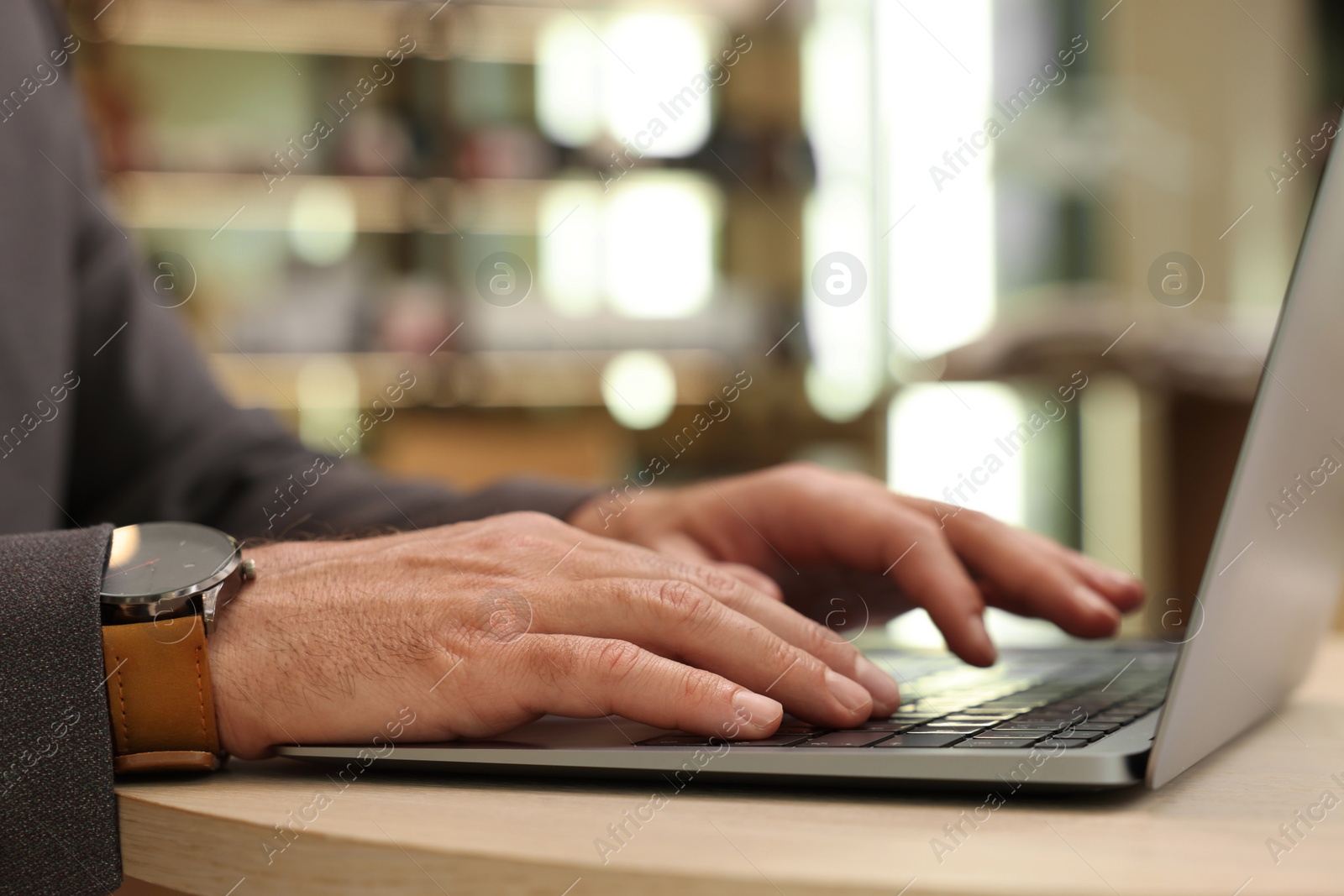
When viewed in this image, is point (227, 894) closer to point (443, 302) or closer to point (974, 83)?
point (443, 302)

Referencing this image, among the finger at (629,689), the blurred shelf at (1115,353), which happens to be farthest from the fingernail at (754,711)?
the blurred shelf at (1115,353)

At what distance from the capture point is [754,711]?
0.37 metres

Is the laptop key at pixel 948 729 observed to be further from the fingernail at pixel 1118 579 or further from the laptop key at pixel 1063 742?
the fingernail at pixel 1118 579

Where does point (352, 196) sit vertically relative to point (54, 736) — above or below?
above

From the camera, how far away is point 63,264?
88 cm

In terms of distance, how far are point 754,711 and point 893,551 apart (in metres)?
0.22

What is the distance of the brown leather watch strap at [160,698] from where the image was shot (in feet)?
1.23

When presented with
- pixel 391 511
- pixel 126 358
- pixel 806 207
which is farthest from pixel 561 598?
pixel 806 207

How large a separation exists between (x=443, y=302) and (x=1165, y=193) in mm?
2357

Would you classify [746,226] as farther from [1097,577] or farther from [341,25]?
[1097,577]

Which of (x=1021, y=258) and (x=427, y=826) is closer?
(x=427, y=826)

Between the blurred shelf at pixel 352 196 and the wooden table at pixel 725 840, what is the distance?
2686 millimetres

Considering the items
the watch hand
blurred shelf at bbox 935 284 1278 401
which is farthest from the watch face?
blurred shelf at bbox 935 284 1278 401

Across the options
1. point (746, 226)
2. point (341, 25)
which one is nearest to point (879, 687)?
point (341, 25)
